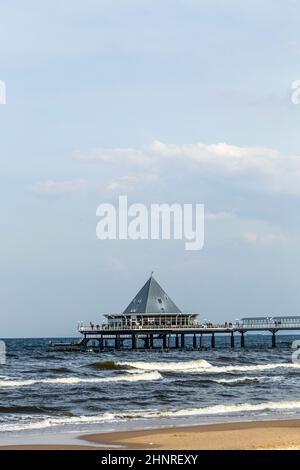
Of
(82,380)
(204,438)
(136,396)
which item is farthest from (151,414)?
(82,380)

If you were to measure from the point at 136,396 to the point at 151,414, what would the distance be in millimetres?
7572

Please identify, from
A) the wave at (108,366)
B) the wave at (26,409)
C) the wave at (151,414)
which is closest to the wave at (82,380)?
the wave at (108,366)

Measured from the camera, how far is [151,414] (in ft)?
99.1

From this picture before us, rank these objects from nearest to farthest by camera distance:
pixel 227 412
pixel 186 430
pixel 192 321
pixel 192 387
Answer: pixel 186 430 → pixel 227 412 → pixel 192 387 → pixel 192 321

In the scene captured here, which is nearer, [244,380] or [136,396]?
[136,396]

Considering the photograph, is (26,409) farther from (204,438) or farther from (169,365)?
(169,365)

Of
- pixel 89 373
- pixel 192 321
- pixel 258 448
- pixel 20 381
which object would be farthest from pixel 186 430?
pixel 192 321

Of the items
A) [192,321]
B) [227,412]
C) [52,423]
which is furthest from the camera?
[192,321]

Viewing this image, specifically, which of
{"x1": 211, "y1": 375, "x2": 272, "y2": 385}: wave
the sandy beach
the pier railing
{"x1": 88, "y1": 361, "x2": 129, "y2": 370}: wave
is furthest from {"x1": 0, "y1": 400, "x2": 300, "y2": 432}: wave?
the pier railing

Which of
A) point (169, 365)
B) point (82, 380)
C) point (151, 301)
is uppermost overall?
point (151, 301)

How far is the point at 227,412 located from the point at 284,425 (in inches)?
234

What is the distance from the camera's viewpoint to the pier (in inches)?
3376
